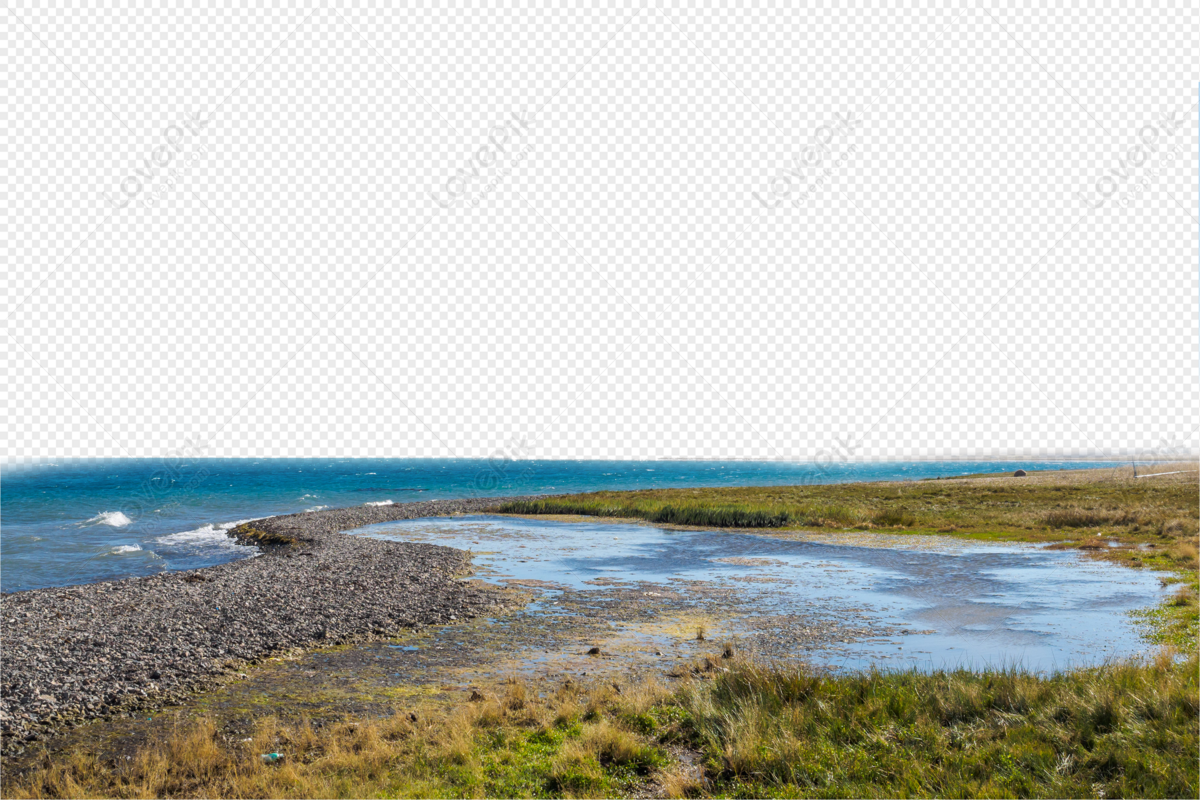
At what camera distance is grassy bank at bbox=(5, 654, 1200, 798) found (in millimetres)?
8938

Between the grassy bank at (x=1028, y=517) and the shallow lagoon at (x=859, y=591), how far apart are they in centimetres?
149

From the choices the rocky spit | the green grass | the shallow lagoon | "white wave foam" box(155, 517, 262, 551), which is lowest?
"white wave foam" box(155, 517, 262, 551)

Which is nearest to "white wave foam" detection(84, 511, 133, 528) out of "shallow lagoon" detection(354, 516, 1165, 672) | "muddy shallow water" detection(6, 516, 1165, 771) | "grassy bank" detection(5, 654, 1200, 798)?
"shallow lagoon" detection(354, 516, 1165, 672)

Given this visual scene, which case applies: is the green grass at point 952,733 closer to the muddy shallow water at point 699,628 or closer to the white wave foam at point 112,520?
the muddy shallow water at point 699,628

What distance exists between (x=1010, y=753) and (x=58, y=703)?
16490 mm

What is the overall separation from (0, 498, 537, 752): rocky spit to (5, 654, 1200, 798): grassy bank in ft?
9.76

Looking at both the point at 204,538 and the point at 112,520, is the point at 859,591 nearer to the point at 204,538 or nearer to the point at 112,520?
the point at 204,538

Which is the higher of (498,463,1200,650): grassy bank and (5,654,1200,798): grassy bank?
(5,654,1200,798): grassy bank

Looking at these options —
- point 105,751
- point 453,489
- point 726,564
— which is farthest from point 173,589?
point 453,489

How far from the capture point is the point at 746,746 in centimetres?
1000

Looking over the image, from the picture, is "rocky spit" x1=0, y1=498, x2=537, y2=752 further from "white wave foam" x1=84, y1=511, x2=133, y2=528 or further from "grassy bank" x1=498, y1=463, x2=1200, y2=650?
"white wave foam" x1=84, y1=511, x2=133, y2=528

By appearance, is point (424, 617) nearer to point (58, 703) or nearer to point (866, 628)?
point (58, 703)

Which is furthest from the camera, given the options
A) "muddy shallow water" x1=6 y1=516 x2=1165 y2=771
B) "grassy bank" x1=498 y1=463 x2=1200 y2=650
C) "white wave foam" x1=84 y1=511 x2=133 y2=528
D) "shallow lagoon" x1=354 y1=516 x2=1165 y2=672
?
"white wave foam" x1=84 y1=511 x2=133 y2=528

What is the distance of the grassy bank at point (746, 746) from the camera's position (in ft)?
29.3
